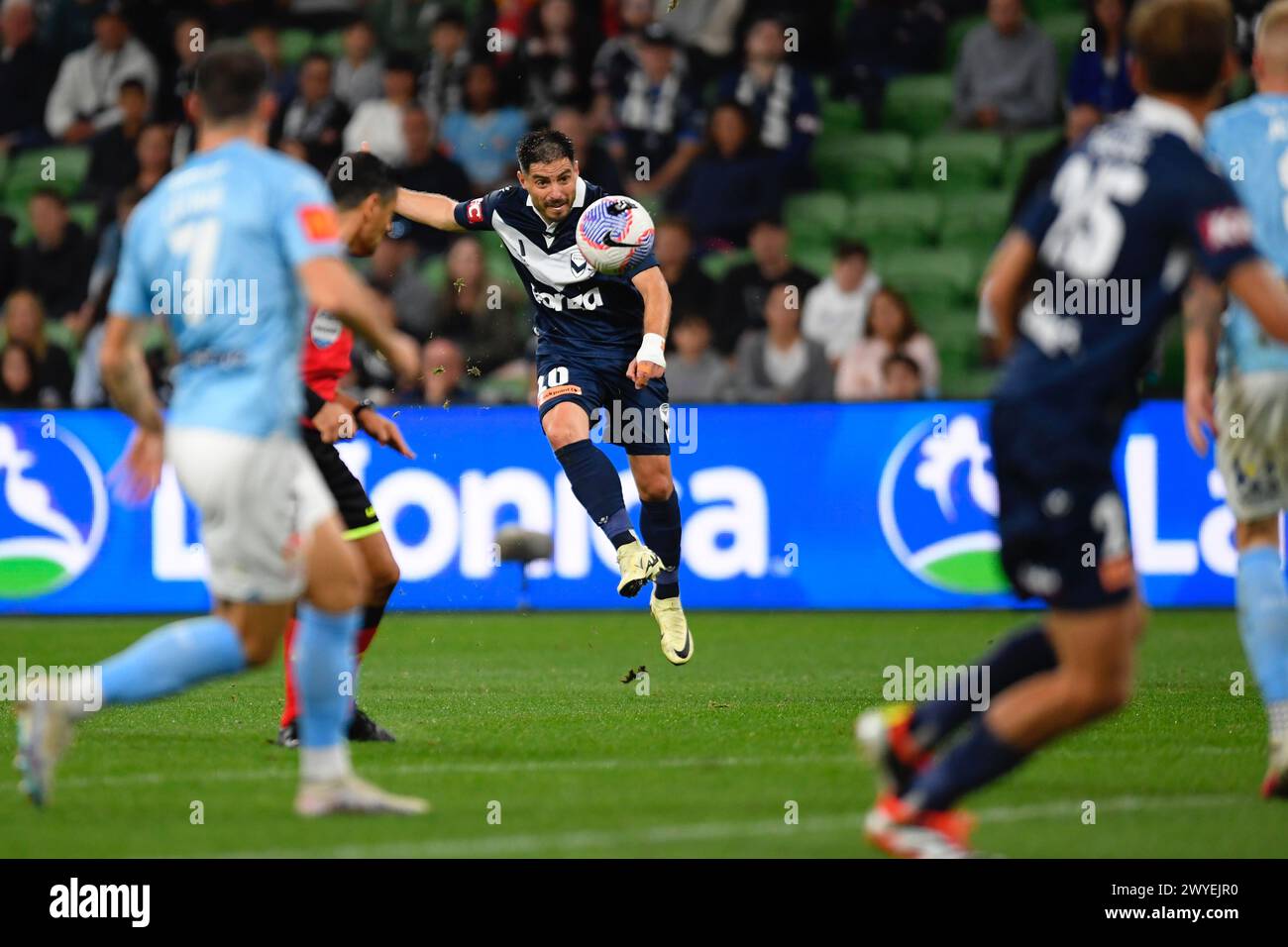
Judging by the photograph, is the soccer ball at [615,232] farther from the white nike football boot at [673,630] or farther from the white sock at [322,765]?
the white sock at [322,765]

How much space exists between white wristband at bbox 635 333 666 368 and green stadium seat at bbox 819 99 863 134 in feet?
29.9

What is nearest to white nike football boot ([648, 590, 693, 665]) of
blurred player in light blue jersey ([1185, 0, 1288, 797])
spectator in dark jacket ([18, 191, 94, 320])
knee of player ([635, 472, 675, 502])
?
knee of player ([635, 472, 675, 502])

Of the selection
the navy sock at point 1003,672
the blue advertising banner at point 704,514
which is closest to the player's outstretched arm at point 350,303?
the navy sock at point 1003,672

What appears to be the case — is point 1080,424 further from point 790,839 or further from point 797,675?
point 797,675

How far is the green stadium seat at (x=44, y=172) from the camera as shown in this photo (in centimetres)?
1823

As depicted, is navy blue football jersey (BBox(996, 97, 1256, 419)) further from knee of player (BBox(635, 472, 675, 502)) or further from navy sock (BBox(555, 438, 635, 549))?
knee of player (BBox(635, 472, 675, 502))

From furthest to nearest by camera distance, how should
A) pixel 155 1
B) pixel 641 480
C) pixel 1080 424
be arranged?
pixel 155 1 → pixel 641 480 → pixel 1080 424

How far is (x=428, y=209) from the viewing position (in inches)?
372

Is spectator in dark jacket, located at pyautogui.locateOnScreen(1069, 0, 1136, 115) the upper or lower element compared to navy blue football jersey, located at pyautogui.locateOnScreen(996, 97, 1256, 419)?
upper

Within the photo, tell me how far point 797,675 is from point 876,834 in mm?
4993

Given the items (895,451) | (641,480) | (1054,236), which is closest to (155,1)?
(895,451)

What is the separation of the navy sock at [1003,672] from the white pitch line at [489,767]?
63.0 inches

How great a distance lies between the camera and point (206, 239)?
5.38 metres

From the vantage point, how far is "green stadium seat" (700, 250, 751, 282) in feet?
51.8
